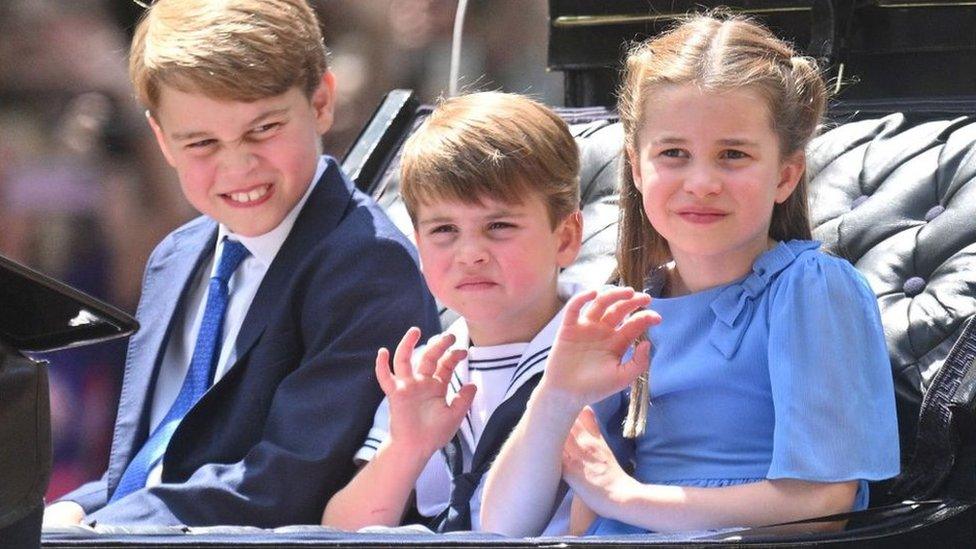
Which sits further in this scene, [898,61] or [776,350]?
[898,61]

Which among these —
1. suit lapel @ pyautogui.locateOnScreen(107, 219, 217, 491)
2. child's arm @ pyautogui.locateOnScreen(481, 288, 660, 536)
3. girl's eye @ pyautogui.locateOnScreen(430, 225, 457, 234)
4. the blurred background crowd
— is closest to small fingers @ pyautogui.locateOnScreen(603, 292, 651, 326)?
child's arm @ pyautogui.locateOnScreen(481, 288, 660, 536)

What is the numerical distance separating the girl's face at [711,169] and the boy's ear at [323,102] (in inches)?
28.8

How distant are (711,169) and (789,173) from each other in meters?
0.15

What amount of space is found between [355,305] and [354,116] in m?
3.04

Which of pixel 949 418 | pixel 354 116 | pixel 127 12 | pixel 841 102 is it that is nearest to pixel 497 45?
pixel 354 116

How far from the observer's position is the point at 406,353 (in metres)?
2.38

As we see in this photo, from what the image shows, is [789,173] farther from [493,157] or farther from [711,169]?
[493,157]

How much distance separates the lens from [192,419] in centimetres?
268

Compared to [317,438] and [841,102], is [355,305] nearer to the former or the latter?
[317,438]

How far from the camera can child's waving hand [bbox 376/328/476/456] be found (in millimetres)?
2404

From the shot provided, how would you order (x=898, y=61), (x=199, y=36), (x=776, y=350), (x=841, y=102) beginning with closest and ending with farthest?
1. (x=776, y=350)
2. (x=199, y=36)
3. (x=841, y=102)
4. (x=898, y=61)

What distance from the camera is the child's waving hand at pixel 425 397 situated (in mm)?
2404

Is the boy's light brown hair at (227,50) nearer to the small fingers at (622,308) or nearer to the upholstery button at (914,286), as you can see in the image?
the small fingers at (622,308)

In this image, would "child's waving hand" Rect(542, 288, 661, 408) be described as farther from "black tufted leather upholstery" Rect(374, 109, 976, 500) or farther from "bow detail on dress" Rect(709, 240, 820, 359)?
"black tufted leather upholstery" Rect(374, 109, 976, 500)
